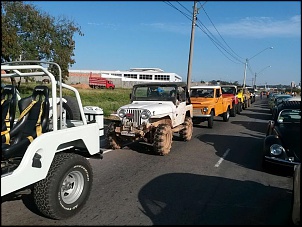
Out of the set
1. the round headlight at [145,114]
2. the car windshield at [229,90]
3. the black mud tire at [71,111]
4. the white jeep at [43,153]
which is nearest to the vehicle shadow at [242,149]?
the round headlight at [145,114]

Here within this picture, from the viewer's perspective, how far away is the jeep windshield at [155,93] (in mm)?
9594

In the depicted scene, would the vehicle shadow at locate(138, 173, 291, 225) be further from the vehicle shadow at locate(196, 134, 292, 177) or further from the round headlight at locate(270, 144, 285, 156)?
the vehicle shadow at locate(196, 134, 292, 177)

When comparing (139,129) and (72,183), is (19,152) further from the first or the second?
(139,129)

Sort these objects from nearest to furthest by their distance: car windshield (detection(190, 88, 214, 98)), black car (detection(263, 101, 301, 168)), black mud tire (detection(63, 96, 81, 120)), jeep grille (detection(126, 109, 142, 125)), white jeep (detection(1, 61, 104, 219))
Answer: white jeep (detection(1, 61, 104, 219)) → black mud tire (detection(63, 96, 81, 120)) → black car (detection(263, 101, 301, 168)) → jeep grille (detection(126, 109, 142, 125)) → car windshield (detection(190, 88, 214, 98))

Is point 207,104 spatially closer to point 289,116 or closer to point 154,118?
point 289,116

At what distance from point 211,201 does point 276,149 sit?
229cm

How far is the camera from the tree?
19359 millimetres

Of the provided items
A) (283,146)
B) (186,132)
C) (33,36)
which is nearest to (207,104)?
(186,132)

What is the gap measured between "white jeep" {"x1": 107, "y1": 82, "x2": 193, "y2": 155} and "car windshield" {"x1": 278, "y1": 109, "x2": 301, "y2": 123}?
9.90 ft

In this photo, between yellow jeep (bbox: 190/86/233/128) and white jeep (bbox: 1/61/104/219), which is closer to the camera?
white jeep (bbox: 1/61/104/219)

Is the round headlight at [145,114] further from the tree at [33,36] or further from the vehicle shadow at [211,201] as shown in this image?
the tree at [33,36]

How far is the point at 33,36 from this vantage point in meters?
23.3

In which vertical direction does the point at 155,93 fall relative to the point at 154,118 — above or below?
above

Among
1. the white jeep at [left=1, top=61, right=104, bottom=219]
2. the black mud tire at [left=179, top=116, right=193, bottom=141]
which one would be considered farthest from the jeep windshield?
the white jeep at [left=1, top=61, right=104, bottom=219]
